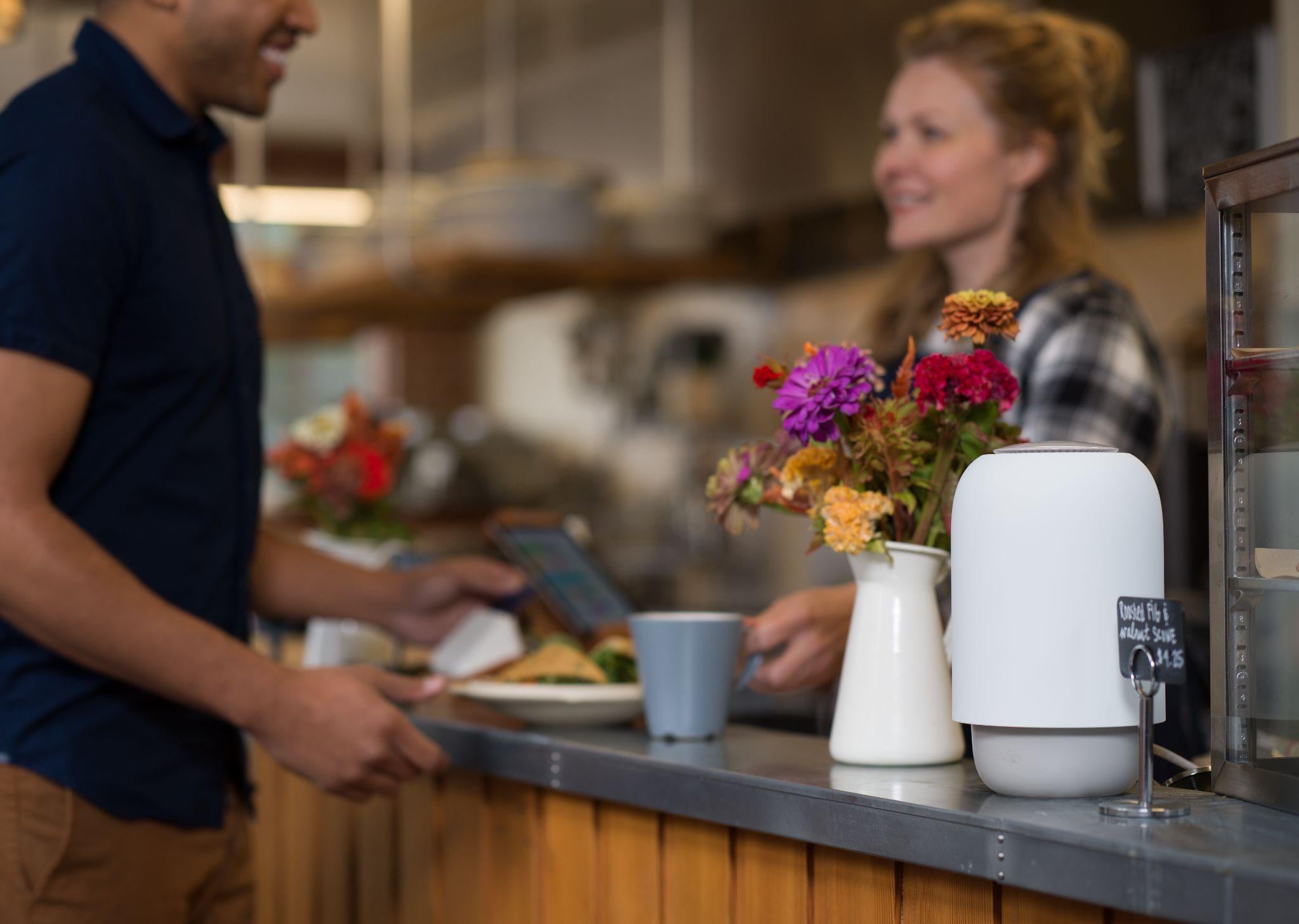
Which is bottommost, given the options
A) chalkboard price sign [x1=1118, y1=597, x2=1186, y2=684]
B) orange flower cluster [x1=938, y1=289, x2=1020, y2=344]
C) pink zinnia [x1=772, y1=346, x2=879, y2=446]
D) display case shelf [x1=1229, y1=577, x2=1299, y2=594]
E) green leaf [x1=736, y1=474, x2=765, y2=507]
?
chalkboard price sign [x1=1118, y1=597, x2=1186, y2=684]

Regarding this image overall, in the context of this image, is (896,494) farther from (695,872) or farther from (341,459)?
(341,459)

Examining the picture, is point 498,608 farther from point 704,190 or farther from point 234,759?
point 704,190

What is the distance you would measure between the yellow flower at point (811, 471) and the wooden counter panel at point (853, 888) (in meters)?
0.29

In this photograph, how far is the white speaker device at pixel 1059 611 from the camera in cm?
100

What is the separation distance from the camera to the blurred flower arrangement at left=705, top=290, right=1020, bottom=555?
1141 millimetres

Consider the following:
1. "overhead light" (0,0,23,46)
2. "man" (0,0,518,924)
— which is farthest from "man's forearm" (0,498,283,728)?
"overhead light" (0,0,23,46)

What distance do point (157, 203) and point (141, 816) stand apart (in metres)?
0.62

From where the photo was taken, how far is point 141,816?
1474mm

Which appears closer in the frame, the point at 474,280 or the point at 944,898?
the point at 944,898

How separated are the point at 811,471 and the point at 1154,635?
1.17 feet

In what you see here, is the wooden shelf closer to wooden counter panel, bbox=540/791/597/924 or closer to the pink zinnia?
A: wooden counter panel, bbox=540/791/597/924

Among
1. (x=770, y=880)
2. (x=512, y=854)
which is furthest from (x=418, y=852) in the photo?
(x=770, y=880)

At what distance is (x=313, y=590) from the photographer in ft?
6.21

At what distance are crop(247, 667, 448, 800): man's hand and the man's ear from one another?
41.9 inches
